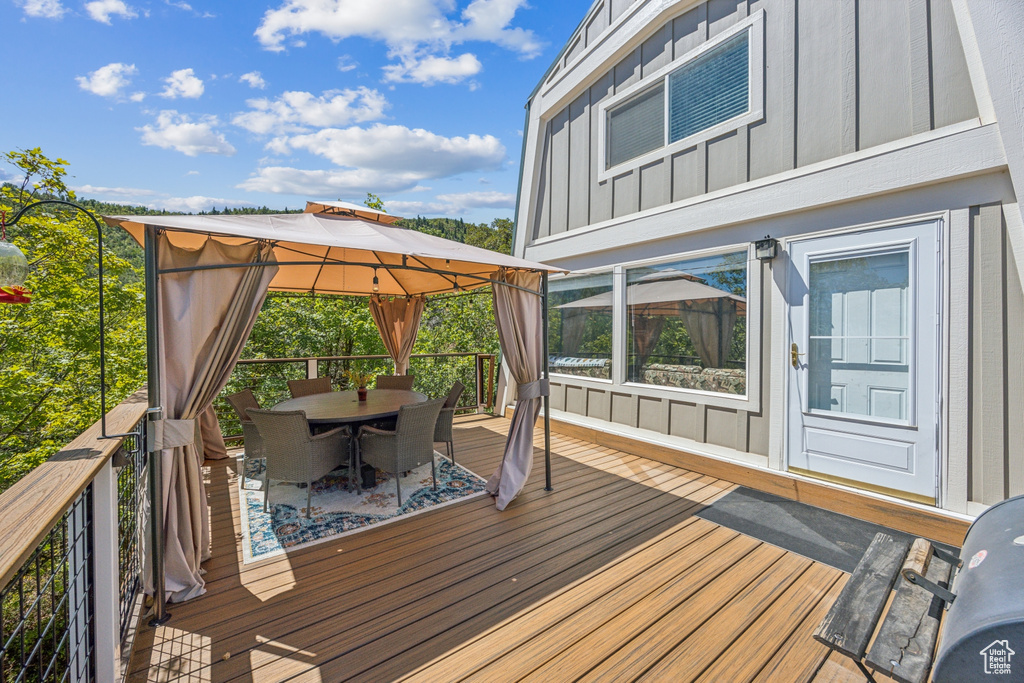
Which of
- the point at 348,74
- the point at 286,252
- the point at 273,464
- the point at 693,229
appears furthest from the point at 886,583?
the point at 348,74

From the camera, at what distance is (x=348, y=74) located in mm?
10492

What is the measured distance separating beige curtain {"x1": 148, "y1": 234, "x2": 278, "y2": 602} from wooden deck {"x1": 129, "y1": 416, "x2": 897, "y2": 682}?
29cm

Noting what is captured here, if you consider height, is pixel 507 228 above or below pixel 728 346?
above

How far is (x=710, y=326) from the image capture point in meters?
4.56

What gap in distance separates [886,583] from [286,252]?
560 centimetres

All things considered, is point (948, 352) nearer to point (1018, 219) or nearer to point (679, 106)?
point (1018, 219)

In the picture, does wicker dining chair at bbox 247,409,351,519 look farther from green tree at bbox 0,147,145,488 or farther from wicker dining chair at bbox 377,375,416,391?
green tree at bbox 0,147,145,488

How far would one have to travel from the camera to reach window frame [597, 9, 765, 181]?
4.14 meters

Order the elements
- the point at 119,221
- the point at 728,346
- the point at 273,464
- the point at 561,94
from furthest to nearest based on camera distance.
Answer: the point at 561,94 < the point at 728,346 < the point at 273,464 < the point at 119,221

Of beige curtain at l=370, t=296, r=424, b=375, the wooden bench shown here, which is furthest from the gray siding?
beige curtain at l=370, t=296, r=424, b=375

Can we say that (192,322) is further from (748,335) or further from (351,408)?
(748,335)

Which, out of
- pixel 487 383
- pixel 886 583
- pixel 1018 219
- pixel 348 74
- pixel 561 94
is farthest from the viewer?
pixel 348 74

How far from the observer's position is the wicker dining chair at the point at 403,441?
147 inches

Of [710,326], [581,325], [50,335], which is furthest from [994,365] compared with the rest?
[50,335]
